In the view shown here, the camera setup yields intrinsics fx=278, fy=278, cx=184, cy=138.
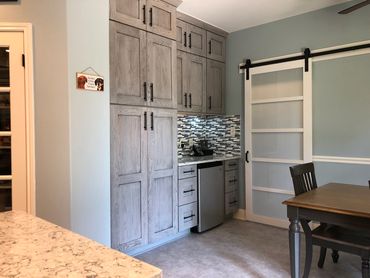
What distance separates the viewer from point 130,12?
8.64 ft

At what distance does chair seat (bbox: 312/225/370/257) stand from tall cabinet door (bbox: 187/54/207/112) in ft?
6.85

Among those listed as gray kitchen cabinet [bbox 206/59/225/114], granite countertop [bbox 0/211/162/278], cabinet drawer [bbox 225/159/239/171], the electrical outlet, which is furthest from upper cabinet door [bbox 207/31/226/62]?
granite countertop [bbox 0/211/162/278]

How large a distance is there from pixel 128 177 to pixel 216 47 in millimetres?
2389

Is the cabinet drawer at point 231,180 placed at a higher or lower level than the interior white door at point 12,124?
lower

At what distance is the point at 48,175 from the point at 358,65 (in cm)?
330

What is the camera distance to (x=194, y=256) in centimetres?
280

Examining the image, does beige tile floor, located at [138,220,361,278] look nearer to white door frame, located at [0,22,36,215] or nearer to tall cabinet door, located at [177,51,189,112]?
white door frame, located at [0,22,36,215]

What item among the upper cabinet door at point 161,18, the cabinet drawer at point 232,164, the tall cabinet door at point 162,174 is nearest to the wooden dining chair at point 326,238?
the tall cabinet door at point 162,174

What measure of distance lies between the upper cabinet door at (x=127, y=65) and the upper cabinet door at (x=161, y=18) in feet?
0.60

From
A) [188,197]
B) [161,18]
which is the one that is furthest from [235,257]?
[161,18]

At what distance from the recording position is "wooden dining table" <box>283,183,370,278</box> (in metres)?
1.71

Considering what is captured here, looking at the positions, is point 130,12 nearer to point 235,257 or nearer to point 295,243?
point 295,243

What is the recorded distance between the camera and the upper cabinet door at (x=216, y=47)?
12.7ft

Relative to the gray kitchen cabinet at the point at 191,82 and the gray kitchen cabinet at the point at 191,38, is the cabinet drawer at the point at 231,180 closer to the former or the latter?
the gray kitchen cabinet at the point at 191,82
